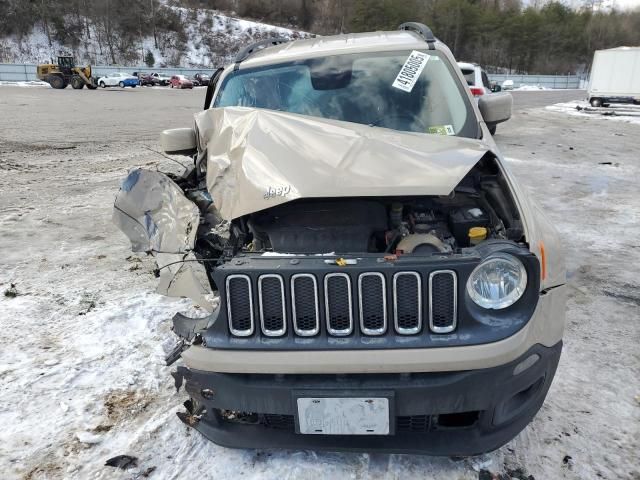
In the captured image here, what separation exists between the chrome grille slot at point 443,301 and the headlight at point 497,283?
105mm

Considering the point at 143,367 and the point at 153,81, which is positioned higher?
the point at 153,81

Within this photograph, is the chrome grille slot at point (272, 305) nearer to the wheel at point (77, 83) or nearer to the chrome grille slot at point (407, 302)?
the chrome grille slot at point (407, 302)

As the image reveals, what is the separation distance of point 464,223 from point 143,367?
223cm

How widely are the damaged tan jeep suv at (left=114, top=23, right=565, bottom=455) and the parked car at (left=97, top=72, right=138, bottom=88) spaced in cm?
4251

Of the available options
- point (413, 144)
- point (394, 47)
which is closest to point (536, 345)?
point (413, 144)

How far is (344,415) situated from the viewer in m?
2.00

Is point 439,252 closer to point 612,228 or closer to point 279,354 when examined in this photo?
point 279,354

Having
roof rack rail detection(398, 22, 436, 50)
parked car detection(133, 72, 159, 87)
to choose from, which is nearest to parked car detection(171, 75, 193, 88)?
parked car detection(133, 72, 159, 87)

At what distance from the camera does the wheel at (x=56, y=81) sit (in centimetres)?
3631

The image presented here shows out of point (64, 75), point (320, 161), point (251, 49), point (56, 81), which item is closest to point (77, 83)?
point (64, 75)

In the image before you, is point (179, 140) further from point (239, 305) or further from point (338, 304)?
point (338, 304)

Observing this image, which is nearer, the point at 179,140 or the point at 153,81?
the point at 179,140

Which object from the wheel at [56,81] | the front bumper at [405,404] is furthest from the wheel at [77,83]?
the front bumper at [405,404]

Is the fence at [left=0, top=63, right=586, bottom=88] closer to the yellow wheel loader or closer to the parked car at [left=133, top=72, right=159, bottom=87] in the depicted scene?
the parked car at [left=133, top=72, right=159, bottom=87]
